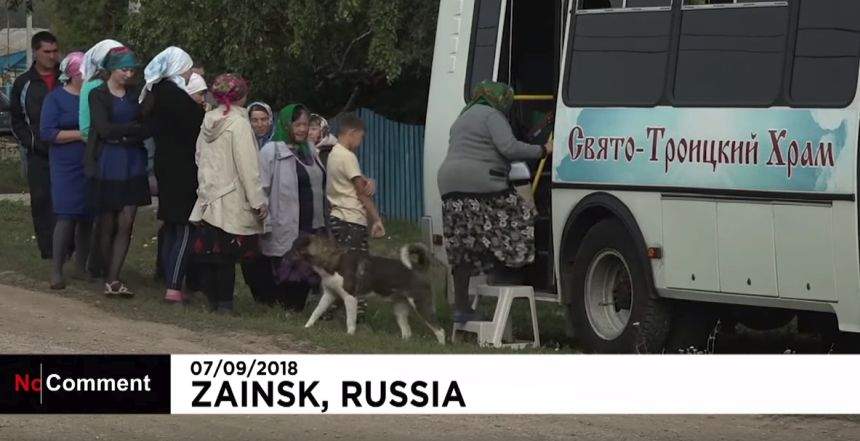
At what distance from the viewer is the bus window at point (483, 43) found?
1319cm

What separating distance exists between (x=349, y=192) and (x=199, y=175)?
1.04 metres

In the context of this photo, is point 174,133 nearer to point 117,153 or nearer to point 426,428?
point 117,153

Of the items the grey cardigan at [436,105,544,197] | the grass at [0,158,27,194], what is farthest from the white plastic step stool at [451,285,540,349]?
the grass at [0,158,27,194]

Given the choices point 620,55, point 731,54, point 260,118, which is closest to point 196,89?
point 260,118

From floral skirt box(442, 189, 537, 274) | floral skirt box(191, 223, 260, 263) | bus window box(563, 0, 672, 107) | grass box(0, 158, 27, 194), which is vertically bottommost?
grass box(0, 158, 27, 194)

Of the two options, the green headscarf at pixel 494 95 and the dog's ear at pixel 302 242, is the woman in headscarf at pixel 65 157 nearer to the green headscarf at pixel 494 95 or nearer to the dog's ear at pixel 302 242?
the dog's ear at pixel 302 242

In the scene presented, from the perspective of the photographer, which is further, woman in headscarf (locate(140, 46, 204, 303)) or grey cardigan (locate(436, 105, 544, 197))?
woman in headscarf (locate(140, 46, 204, 303))

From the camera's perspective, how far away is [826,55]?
→ 1018 centimetres

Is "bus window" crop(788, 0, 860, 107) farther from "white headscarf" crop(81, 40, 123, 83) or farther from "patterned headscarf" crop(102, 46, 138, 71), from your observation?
"white headscarf" crop(81, 40, 123, 83)

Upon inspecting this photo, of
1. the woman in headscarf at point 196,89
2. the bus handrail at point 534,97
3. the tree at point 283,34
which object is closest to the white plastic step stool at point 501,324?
the bus handrail at point 534,97

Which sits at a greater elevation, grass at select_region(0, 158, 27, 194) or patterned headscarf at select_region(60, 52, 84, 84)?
patterned headscarf at select_region(60, 52, 84, 84)

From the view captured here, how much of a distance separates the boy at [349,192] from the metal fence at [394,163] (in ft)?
42.8

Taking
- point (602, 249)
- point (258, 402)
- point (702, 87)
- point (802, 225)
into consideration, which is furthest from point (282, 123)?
point (258, 402)

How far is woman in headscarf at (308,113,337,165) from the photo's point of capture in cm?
1373
